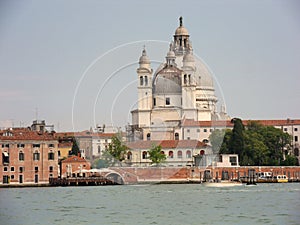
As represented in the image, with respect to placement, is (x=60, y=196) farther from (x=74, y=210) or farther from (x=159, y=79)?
(x=159, y=79)

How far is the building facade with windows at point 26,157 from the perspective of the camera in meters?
49.2

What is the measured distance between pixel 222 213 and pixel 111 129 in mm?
38478

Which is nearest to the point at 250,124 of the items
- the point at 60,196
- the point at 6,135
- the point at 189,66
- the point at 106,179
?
the point at 189,66

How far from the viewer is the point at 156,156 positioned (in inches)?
2281

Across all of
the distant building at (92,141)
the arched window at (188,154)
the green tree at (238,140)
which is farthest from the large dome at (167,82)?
the green tree at (238,140)

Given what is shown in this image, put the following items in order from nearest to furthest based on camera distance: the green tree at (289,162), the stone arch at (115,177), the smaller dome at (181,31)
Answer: the stone arch at (115,177)
the green tree at (289,162)
the smaller dome at (181,31)

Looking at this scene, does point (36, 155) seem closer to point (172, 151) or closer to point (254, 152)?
point (254, 152)

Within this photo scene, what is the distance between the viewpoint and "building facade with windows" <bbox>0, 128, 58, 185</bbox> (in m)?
49.2

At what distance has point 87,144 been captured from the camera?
217 feet

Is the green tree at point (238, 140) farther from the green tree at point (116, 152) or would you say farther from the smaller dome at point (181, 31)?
the smaller dome at point (181, 31)

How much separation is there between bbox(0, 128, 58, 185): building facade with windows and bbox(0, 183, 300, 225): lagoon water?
9.73 m

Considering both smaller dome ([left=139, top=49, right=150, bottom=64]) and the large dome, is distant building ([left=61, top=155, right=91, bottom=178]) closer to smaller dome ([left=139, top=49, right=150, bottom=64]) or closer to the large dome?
smaller dome ([left=139, top=49, right=150, bottom=64])

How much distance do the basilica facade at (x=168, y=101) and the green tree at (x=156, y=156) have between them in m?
6.99

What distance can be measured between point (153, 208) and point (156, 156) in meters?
27.4
